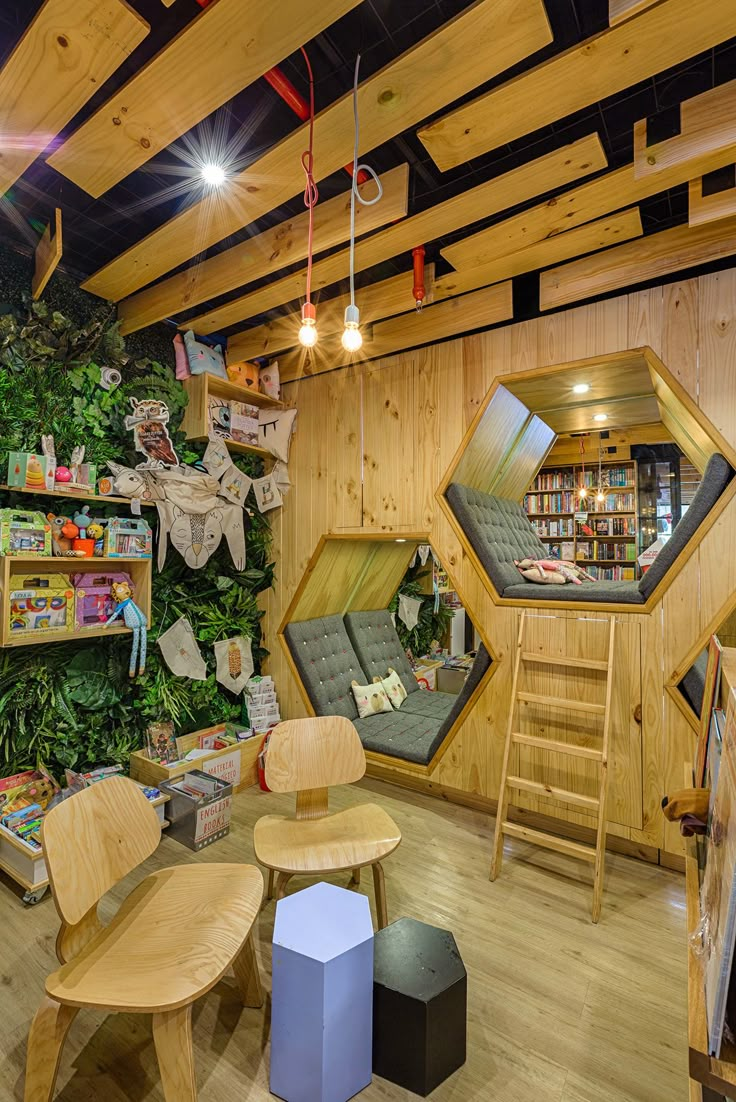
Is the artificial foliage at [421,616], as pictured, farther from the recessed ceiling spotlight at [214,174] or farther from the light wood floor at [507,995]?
the recessed ceiling spotlight at [214,174]

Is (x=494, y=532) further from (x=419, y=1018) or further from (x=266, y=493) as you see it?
(x=419, y=1018)

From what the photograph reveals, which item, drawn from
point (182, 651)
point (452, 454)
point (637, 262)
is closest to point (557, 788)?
point (452, 454)

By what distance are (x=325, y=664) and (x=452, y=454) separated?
1709 millimetres

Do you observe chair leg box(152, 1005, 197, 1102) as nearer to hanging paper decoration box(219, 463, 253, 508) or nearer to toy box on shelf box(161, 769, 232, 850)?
toy box on shelf box(161, 769, 232, 850)

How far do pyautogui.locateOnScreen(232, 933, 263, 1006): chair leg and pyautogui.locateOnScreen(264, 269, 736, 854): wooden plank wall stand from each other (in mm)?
1540

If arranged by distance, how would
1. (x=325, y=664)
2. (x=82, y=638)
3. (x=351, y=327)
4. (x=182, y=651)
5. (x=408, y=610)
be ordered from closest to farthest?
1. (x=351, y=327)
2. (x=82, y=638)
3. (x=182, y=651)
4. (x=325, y=664)
5. (x=408, y=610)

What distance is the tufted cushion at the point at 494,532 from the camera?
291cm

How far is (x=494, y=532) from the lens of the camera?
10.7ft

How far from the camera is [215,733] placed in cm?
339

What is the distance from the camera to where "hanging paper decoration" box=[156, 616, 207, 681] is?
10.5 ft

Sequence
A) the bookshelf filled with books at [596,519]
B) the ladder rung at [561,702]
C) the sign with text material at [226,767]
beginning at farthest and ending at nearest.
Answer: the bookshelf filled with books at [596,519], the sign with text material at [226,767], the ladder rung at [561,702]

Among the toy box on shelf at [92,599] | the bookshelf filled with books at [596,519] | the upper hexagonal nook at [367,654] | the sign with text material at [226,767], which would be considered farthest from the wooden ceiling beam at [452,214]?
the bookshelf filled with books at [596,519]

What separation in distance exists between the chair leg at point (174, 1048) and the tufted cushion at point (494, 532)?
219cm

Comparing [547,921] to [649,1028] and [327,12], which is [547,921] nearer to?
[649,1028]
